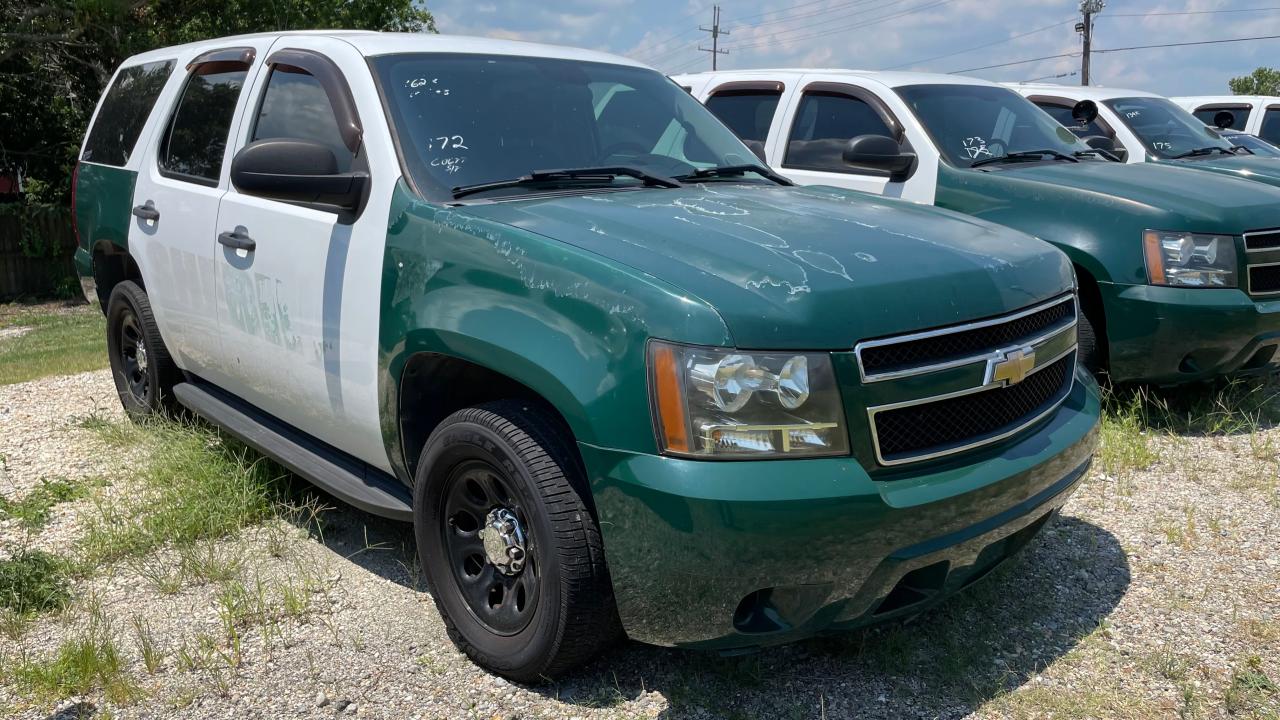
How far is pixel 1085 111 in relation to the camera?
911cm

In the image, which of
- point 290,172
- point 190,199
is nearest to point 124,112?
point 190,199

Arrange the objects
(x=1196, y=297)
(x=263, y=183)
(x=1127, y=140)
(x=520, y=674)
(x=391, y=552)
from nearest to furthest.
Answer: (x=520, y=674)
(x=263, y=183)
(x=391, y=552)
(x=1196, y=297)
(x=1127, y=140)

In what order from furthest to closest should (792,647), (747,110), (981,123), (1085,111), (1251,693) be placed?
(1085,111), (747,110), (981,123), (792,647), (1251,693)

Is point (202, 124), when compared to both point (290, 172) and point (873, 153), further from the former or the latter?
point (873, 153)

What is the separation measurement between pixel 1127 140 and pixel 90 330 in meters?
12.6

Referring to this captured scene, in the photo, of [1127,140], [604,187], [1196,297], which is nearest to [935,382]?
[604,187]

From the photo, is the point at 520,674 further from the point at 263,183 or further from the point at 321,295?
the point at 263,183

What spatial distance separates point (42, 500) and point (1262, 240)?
20.3 feet

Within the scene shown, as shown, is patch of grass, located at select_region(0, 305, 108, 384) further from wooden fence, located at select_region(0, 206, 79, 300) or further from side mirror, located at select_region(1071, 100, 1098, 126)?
side mirror, located at select_region(1071, 100, 1098, 126)

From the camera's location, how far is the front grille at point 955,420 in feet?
8.35

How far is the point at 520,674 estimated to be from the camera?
292 cm

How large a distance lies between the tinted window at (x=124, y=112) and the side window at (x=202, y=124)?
40 cm

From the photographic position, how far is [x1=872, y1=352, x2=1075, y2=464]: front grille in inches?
100

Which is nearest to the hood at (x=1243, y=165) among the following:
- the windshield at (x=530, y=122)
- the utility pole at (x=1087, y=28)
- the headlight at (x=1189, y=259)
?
the headlight at (x=1189, y=259)
